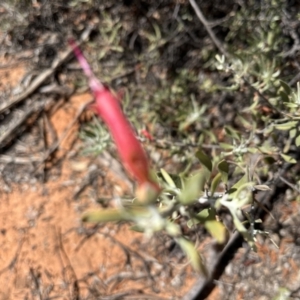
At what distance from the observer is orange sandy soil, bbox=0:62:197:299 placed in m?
2.47

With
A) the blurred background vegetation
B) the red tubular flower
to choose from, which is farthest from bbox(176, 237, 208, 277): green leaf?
the blurred background vegetation

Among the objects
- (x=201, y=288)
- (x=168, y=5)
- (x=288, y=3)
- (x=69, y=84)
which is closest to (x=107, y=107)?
(x=201, y=288)

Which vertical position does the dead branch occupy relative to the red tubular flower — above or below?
below

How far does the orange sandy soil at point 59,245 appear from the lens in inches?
97.2

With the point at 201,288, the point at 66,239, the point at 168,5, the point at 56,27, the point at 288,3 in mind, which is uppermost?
the point at 56,27

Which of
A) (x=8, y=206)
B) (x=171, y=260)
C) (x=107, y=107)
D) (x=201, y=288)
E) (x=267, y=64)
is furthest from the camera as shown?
(x=8, y=206)

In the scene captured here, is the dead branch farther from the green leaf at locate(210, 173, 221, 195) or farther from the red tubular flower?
the red tubular flower

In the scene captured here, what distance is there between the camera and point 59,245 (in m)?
Result: 2.57

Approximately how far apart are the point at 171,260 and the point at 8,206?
103 centimetres

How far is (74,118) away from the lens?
9.45ft

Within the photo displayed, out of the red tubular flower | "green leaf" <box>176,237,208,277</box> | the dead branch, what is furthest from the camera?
the dead branch

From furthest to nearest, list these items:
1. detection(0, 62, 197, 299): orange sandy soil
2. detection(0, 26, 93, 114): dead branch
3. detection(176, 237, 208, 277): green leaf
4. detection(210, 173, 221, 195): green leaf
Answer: detection(0, 26, 93, 114): dead branch → detection(0, 62, 197, 299): orange sandy soil → detection(210, 173, 221, 195): green leaf → detection(176, 237, 208, 277): green leaf

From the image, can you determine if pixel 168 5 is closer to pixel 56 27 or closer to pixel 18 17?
pixel 56 27

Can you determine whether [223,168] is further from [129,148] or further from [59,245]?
[59,245]
